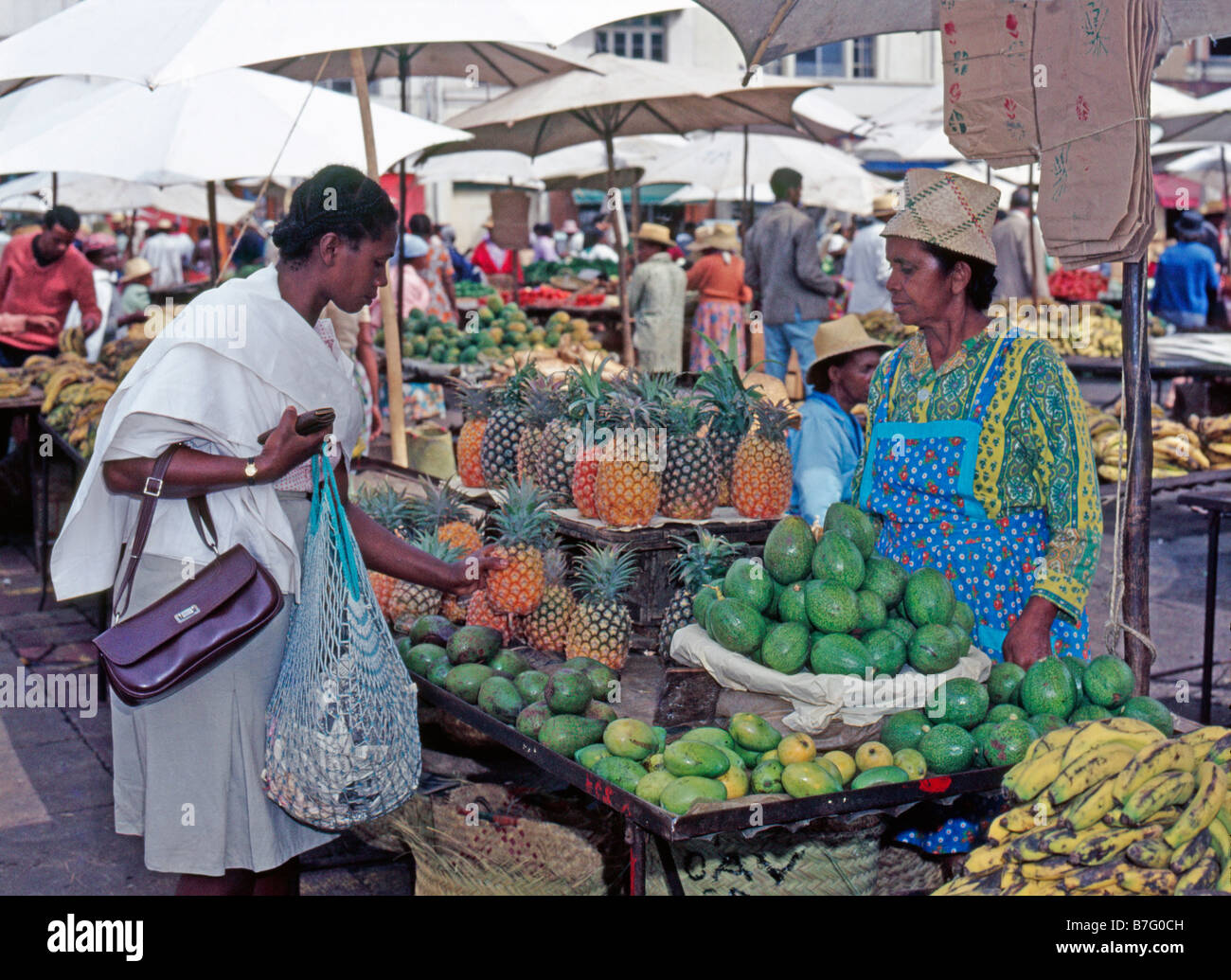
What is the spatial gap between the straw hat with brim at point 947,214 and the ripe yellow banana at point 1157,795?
1544 mm

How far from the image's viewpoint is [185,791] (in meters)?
2.94

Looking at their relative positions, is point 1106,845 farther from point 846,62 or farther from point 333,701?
point 846,62

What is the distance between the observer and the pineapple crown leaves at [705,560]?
3.86 meters

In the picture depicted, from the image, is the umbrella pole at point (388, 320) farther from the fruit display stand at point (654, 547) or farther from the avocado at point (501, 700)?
the avocado at point (501, 700)

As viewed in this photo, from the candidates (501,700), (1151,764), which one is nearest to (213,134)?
(501,700)

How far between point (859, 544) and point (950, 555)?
30 centimetres

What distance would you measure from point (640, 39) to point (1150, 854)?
118 ft

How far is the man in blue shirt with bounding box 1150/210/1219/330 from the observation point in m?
12.7

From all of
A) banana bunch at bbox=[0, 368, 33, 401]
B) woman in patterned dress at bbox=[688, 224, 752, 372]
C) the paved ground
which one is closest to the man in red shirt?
banana bunch at bbox=[0, 368, 33, 401]

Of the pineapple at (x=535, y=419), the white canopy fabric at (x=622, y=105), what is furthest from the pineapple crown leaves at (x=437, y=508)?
the white canopy fabric at (x=622, y=105)

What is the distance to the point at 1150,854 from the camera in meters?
2.21
